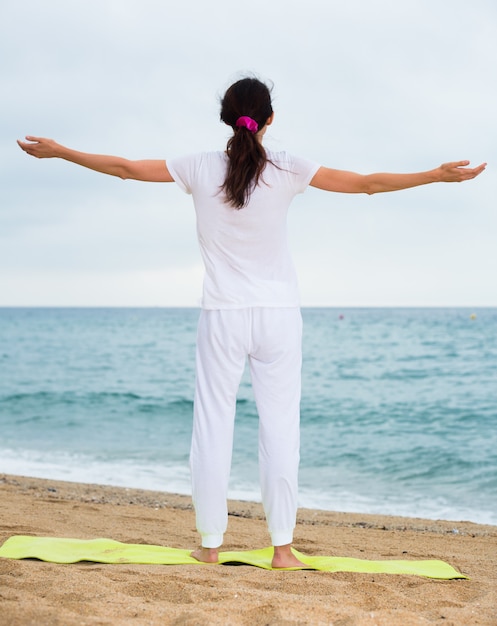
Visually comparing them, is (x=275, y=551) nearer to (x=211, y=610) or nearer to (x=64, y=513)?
(x=211, y=610)

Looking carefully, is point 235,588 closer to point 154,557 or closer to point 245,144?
point 154,557

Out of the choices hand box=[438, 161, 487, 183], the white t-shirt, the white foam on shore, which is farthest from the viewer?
the white foam on shore

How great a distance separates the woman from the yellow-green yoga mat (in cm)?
33

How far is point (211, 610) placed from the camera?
273 centimetres

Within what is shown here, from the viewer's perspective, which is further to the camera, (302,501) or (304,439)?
(304,439)

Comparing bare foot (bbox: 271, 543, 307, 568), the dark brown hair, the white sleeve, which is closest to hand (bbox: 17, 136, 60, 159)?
the white sleeve

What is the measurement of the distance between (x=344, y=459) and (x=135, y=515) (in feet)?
18.9

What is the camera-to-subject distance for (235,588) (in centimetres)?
307

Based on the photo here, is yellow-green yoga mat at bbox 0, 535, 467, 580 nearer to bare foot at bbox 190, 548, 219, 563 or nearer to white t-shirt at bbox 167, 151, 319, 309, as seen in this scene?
bare foot at bbox 190, 548, 219, 563

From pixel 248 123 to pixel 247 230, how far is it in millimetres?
475

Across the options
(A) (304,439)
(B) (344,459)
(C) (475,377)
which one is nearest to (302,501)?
(B) (344,459)

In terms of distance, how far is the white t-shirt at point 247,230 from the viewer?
3453 millimetres

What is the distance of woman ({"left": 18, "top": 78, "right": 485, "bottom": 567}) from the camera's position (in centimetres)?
343

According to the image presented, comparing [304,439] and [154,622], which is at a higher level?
[154,622]
